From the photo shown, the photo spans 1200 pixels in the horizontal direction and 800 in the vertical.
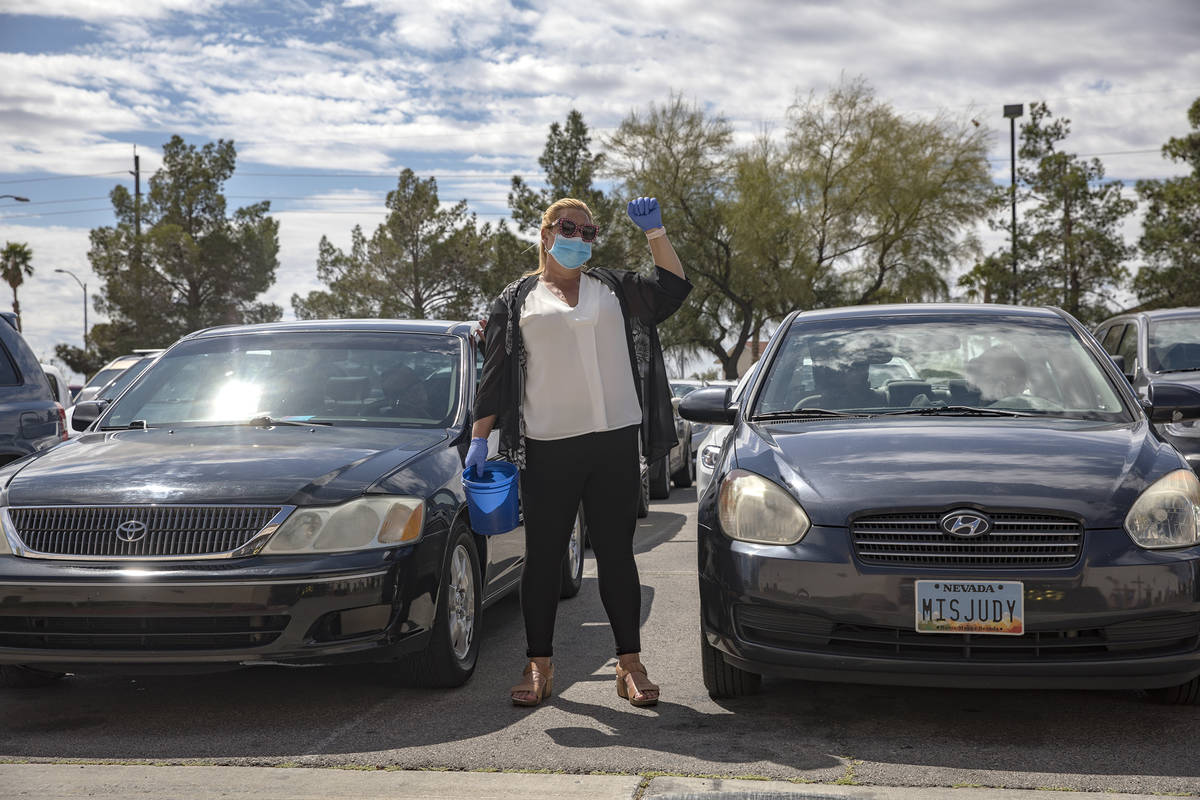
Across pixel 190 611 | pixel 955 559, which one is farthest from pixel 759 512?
pixel 190 611

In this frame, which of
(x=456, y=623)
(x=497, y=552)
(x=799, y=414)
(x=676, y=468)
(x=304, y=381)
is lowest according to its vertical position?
(x=676, y=468)

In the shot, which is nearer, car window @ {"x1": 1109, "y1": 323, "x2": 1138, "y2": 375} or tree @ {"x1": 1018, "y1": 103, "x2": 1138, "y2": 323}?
car window @ {"x1": 1109, "y1": 323, "x2": 1138, "y2": 375}

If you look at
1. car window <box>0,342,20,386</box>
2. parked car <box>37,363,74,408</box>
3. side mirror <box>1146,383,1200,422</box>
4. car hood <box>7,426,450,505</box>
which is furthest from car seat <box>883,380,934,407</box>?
parked car <box>37,363,74,408</box>

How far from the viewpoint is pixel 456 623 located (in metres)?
5.33

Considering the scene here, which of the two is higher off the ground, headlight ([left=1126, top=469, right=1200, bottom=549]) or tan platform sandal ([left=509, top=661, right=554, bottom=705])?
headlight ([left=1126, top=469, right=1200, bottom=549])

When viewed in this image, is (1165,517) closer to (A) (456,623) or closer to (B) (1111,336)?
(A) (456,623)

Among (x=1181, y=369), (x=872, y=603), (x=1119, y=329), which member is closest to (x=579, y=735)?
(x=872, y=603)

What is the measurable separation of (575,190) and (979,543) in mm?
49418

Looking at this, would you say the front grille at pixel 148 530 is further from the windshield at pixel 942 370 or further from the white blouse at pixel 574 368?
the windshield at pixel 942 370

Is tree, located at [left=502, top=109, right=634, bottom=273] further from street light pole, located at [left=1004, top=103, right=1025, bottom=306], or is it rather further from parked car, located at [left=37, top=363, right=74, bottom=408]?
parked car, located at [left=37, top=363, right=74, bottom=408]

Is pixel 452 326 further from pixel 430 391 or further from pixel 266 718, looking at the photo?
pixel 266 718

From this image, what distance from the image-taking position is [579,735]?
15.0 ft

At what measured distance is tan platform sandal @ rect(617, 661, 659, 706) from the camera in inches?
194

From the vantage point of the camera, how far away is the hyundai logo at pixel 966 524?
14.0 feet
